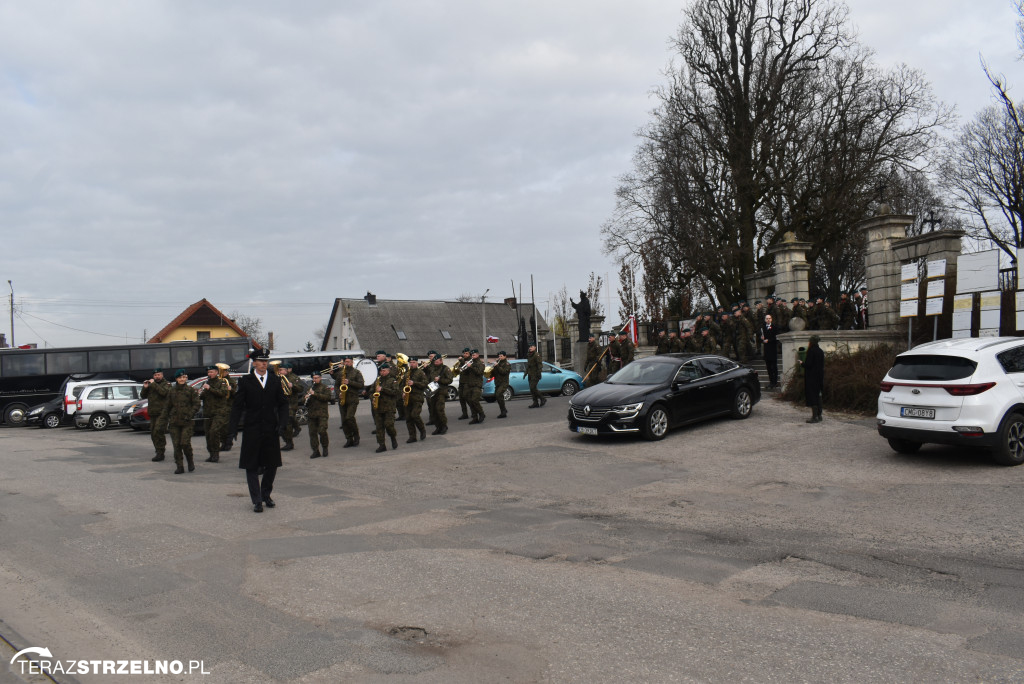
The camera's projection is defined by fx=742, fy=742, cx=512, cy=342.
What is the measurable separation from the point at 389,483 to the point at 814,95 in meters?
27.7

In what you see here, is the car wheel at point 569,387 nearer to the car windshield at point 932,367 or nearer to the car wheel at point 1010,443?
the car windshield at point 932,367

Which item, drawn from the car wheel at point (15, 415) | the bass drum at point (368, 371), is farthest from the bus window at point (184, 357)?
the bass drum at point (368, 371)

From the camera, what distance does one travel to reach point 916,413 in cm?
1000

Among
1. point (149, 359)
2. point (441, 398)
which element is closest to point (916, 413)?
point (441, 398)

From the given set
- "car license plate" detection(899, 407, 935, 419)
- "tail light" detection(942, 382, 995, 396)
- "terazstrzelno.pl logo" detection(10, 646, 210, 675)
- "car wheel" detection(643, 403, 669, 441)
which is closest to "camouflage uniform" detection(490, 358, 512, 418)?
"car wheel" detection(643, 403, 669, 441)

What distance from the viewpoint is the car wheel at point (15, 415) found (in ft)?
98.3

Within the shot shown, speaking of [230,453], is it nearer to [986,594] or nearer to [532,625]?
[532,625]

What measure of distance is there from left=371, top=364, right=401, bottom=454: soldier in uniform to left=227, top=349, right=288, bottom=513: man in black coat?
5.31m

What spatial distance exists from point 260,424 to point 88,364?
95.4ft

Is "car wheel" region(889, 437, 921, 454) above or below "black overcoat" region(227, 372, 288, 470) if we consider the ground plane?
below

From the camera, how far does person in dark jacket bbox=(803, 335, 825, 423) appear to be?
539 inches

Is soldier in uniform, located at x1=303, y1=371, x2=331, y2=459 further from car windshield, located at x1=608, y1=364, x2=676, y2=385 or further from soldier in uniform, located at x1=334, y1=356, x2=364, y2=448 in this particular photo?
car windshield, located at x1=608, y1=364, x2=676, y2=385

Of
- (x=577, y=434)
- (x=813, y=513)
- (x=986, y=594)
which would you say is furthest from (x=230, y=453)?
(x=986, y=594)

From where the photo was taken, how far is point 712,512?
8.37 m
